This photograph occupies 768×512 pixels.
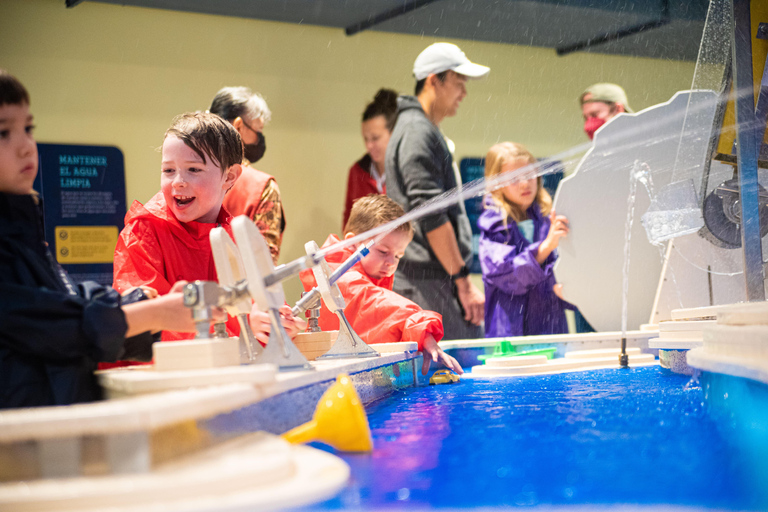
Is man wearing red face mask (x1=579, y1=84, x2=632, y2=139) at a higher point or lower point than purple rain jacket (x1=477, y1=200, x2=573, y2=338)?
higher

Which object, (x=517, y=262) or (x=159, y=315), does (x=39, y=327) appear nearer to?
(x=159, y=315)

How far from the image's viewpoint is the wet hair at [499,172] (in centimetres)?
439

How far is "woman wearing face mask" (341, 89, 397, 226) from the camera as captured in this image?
17.2 feet

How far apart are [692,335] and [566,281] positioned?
178cm

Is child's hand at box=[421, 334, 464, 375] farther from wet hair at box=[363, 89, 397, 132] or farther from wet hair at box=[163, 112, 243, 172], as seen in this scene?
wet hair at box=[363, 89, 397, 132]

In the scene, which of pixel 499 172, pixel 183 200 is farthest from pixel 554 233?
pixel 183 200

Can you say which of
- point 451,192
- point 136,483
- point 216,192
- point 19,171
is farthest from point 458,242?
point 136,483

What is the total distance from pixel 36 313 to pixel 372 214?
2.04 metres

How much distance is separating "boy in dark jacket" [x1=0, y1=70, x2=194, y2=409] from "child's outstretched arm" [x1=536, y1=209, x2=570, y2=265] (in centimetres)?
316

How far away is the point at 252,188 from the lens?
3.18 m

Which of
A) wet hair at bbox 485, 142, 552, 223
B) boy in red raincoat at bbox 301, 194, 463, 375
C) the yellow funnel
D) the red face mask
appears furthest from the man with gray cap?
the yellow funnel

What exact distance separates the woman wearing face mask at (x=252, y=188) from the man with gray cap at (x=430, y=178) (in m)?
0.82

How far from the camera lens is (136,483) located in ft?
2.88

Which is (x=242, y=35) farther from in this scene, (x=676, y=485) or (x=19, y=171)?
(x=676, y=485)
